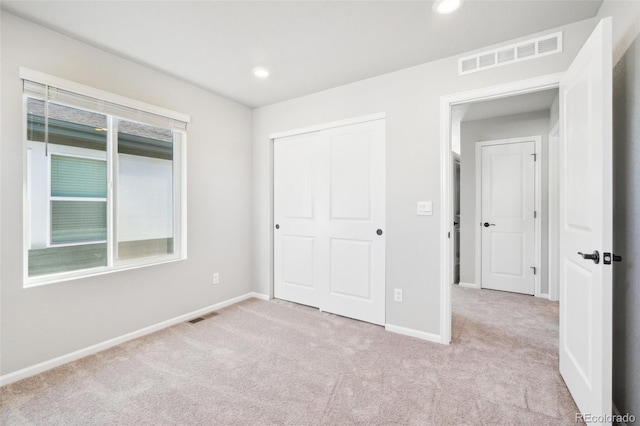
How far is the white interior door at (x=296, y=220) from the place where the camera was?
343cm

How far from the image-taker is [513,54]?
226 centimetres

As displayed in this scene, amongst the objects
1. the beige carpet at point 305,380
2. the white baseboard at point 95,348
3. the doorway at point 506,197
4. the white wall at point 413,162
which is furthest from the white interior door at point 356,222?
the doorway at point 506,197

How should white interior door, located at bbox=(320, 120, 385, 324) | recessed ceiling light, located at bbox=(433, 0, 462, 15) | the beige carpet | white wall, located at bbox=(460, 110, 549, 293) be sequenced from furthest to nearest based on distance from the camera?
1. white wall, located at bbox=(460, 110, 549, 293)
2. white interior door, located at bbox=(320, 120, 385, 324)
3. recessed ceiling light, located at bbox=(433, 0, 462, 15)
4. the beige carpet

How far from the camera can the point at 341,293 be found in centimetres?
320

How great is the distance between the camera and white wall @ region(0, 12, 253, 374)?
198 centimetres

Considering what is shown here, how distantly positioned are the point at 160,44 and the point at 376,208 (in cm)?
232

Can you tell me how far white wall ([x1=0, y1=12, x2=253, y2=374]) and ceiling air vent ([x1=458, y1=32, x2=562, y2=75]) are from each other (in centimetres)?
255

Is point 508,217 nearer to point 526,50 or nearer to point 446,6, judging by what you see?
point 526,50

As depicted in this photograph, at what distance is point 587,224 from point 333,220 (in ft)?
6.95

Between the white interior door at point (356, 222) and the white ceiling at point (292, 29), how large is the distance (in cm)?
70

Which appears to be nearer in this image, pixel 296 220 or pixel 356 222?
pixel 356 222

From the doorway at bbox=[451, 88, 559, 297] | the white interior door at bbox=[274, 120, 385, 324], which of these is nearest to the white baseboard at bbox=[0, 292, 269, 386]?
the white interior door at bbox=[274, 120, 385, 324]

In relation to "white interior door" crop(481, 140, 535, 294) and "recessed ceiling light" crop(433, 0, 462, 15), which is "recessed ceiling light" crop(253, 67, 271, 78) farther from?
"white interior door" crop(481, 140, 535, 294)

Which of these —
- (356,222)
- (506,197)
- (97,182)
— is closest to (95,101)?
(97,182)
